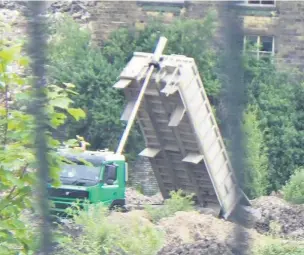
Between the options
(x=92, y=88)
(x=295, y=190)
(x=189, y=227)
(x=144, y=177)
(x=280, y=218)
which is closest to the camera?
(x=189, y=227)

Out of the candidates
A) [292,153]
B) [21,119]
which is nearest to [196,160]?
[292,153]

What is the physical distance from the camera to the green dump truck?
12.0 metres

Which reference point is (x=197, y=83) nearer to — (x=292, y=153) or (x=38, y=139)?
(x=292, y=153)

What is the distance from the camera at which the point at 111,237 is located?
1068 cm

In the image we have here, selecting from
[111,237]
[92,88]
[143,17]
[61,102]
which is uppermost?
[61,102]

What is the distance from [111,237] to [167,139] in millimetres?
2664

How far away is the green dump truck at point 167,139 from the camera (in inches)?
473

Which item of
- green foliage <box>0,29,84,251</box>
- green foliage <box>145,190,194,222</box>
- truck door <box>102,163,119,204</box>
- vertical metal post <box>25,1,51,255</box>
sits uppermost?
vertical metal post <box>25,1,51,255</box>

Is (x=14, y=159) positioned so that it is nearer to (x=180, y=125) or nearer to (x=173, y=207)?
(x=180, y=125)

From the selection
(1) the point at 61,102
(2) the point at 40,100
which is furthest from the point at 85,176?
(2) the point at 40,100

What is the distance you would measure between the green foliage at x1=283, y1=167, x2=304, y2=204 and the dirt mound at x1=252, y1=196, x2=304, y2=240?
136 mm

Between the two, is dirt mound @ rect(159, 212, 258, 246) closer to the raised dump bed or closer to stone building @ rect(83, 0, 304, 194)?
the raised dump bed

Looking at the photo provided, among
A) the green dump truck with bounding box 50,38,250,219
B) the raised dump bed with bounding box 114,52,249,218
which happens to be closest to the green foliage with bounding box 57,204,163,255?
the green dump truck with bounding box 50,38,250,219

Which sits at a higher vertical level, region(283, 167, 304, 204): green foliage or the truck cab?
the truck cab
